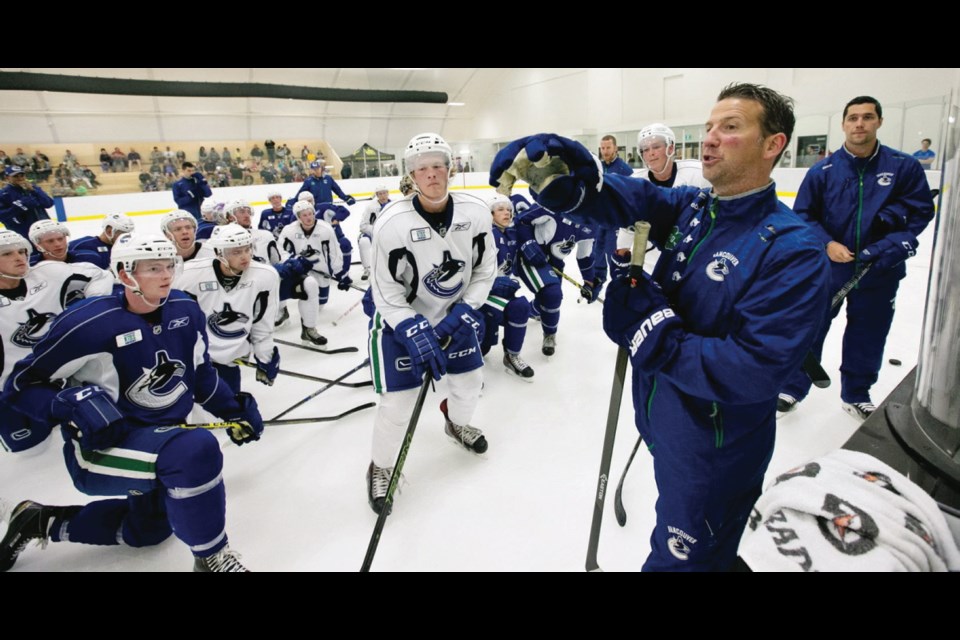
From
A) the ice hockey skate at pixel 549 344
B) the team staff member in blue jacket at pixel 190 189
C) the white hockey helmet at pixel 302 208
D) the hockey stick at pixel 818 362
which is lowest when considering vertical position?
the ice hockey skate at pixel 549 344

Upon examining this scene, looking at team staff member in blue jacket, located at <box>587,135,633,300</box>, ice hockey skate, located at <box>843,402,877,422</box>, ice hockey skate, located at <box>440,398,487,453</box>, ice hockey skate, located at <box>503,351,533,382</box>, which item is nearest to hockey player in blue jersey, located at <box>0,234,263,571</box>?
ice hockey skate, located at <box>440,398,487,453</box>

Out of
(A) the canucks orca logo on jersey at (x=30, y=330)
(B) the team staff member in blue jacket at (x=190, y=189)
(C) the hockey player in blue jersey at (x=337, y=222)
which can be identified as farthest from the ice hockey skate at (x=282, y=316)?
(B) the team staff member in blue jacket at (x=190, y=189)

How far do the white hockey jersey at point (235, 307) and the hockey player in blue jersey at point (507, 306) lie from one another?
143 centimetres

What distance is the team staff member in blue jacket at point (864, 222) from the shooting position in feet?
7.77

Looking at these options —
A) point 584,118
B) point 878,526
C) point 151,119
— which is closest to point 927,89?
point 584,118

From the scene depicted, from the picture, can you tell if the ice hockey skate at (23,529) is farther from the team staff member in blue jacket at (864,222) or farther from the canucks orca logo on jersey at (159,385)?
the team staff member in blue jacket at (864,222)

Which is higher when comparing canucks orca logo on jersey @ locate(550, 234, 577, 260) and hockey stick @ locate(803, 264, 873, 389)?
canucks orca logo on jersey @ locate(550, 234, 577, 260)

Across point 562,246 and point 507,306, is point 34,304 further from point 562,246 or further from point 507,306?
point 562,246

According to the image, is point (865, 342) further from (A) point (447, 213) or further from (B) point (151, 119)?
(B) point (151, 119)

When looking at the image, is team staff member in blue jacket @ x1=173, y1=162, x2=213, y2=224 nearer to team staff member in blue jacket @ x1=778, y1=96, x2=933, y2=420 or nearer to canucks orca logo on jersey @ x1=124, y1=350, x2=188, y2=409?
canucks orca logo on jersey @ x1=124, y1=350, x2=188, y2=409

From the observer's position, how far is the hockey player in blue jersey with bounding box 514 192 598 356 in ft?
12.8

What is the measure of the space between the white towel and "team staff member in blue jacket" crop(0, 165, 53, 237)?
8.26 meters

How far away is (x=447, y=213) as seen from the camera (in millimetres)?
2312

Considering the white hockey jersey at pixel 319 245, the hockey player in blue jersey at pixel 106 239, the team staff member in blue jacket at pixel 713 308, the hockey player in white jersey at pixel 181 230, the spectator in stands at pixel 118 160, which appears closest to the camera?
the team staff member in blue jacket at pixel 713 308
